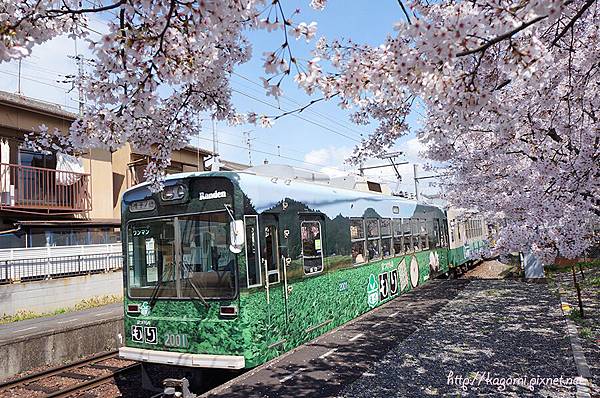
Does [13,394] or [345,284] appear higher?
[345,284]

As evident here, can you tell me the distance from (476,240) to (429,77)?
848 inches

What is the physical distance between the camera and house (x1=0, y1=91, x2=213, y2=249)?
45.6 feet

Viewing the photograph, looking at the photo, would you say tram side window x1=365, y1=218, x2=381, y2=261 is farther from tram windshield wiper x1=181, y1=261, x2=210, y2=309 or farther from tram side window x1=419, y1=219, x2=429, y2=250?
tram windshield wiper x1=181, y1=261, x2=210, y2=309

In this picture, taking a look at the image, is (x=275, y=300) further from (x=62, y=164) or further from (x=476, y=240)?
(x=476, y=240)

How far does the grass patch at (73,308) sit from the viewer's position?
485 inches

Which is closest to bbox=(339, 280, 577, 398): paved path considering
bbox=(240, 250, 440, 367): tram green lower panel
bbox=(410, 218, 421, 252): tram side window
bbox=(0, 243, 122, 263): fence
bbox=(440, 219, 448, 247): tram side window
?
bbox=(240, 250, 440, 367): tram green lower panel

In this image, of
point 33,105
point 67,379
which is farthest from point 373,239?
point 33,105

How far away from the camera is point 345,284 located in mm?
8422

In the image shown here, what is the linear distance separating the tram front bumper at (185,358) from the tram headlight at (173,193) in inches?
79.4

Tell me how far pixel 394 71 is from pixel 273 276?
3.63 m

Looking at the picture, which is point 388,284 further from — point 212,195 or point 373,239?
point 212,195

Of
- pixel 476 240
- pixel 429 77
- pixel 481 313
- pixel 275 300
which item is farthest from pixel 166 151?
pixel 476 240

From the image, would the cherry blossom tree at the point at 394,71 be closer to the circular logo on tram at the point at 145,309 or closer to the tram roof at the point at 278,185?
the tram roof at the point at 278,185

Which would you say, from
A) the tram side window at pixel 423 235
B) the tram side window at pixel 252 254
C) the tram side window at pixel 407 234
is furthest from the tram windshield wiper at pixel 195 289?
the tram side window at pixel 423 235
